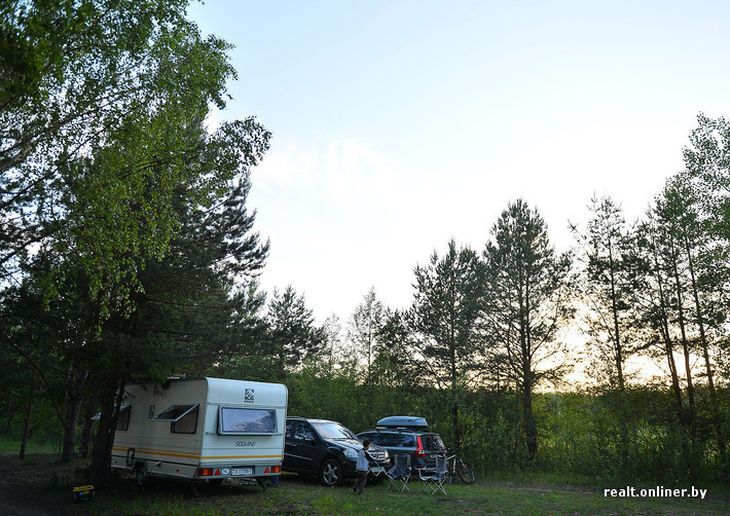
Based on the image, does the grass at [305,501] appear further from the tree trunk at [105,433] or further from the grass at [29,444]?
the grass at [29,444]

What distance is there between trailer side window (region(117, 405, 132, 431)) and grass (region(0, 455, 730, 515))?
131 cm

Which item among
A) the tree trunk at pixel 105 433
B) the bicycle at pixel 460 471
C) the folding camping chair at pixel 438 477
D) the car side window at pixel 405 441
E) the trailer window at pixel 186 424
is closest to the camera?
the trailer window at pixel 186 424

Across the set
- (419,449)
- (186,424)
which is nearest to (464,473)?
(419,449)

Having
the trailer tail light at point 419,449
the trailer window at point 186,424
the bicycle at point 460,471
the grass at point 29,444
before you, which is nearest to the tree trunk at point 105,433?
the trailer window at point 186,424

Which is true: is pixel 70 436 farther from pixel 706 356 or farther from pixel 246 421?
pixel 706 356

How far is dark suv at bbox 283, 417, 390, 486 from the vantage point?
44.8 ft

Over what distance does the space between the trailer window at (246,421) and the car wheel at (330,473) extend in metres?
2.52

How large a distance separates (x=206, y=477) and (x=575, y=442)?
44.4 ft

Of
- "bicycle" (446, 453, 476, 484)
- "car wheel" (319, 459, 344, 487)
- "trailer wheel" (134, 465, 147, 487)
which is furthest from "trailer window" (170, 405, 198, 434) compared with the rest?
"bicycle" (446, 453, 476, 484)

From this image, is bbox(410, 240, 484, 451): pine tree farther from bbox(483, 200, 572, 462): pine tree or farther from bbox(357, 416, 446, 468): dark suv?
bbox(357, 416, 446, 468): dark suv

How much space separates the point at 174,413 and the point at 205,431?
4.44 ft

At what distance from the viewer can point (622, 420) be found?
1712cm

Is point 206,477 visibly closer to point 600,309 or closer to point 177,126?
point 177,126

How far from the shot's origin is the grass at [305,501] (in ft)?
33.1
